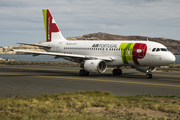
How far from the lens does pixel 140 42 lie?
96.3 feet

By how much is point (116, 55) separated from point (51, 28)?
12.2m

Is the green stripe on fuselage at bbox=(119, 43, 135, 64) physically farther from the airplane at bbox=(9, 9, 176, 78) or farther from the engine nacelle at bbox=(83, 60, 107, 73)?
the engine nacelle at bbox=(83, 60, 107, 73)

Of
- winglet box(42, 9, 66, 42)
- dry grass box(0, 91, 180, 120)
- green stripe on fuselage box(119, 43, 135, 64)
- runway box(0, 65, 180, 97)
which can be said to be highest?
winglet box(42, 9, 66, 42)

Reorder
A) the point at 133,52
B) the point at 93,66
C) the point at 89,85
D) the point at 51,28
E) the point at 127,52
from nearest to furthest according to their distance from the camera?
the point at 89,85
the point at 93,66
the point at 133,52
the point at 127,52
the point at 51,28

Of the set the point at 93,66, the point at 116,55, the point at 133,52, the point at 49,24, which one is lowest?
the point at 93,66

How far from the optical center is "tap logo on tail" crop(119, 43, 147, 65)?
28219 millimetres

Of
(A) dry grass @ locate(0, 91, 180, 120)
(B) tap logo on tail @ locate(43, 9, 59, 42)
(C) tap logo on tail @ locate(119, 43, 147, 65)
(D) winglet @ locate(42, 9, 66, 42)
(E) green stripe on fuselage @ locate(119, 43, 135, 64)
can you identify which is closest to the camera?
(A) dry grass @ locate(0, 91, 180, 120)

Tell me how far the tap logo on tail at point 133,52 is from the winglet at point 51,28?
1135 cm

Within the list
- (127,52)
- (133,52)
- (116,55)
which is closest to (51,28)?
(116,55)

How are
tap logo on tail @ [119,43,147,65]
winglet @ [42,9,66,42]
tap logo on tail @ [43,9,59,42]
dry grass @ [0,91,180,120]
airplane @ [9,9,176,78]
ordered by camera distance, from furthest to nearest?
tap logo on tail @ [43,9,59,42] → winglet @ [42,9,66,42] → tap logo on tail @ [119,43,147,65] → airplane @ [9,9,176,78] → dry grass @ [0,91,180,120]

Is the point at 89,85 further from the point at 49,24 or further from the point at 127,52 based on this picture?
the point at 49,24

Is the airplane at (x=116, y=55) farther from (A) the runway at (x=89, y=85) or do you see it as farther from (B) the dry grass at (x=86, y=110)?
(B) the dry grass at (x=86, y=110)

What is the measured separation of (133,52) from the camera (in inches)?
1125

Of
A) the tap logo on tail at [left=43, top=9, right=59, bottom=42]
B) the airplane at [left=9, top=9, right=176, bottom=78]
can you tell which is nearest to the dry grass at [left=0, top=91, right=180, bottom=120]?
the airplane at [left=9, top=9, right=176, bottom=78]
